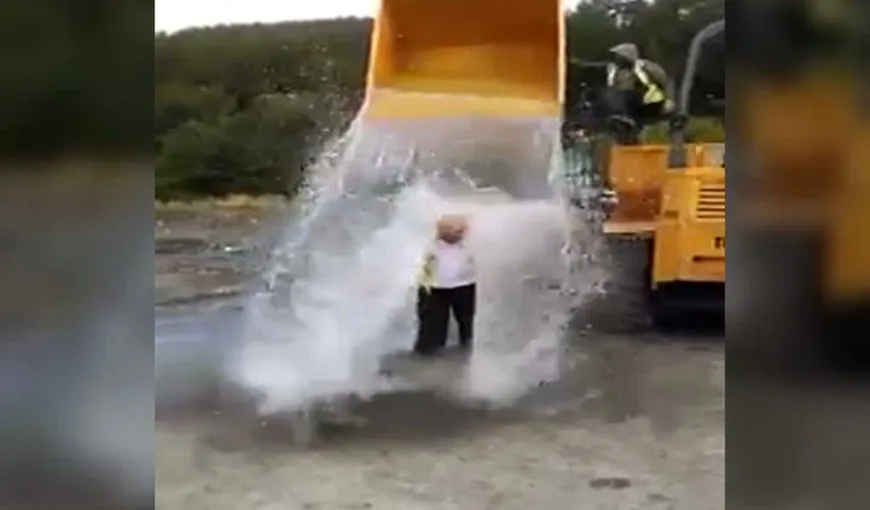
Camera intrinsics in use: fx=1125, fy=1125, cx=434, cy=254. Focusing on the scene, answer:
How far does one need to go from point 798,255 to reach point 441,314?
0.42m

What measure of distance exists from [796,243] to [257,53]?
26.3 inches

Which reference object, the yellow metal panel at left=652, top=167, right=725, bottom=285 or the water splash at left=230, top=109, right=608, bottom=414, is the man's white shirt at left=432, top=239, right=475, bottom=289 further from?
the yellow metal panel at left=652, top=167, right=725, bottom=285

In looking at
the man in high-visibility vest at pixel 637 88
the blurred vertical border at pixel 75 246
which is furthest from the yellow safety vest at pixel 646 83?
the blurred vertical border at pixel 75 246

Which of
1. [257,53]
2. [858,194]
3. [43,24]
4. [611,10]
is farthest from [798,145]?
[43,24]

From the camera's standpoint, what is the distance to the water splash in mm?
1314

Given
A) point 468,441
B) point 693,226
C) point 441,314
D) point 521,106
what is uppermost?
point 521,106

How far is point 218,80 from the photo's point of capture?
1330mm

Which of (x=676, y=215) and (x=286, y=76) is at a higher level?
(x=286, y=76)

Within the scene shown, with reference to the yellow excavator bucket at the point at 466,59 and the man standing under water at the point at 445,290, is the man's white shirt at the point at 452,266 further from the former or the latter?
the yellow excavator bucket at the point at 466,59

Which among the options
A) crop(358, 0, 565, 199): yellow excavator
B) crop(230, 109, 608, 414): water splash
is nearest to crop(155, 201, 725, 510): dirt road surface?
crop(230, 109, 608, 414): water splash

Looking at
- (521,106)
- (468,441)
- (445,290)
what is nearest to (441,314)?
(445,290)

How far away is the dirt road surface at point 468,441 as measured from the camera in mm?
1295

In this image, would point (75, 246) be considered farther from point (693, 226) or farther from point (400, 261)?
point (693, 226)

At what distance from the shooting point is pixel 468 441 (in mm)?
1312
